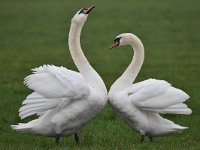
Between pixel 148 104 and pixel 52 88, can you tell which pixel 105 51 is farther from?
pixel 52 88

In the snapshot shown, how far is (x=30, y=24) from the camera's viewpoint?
31.7 m

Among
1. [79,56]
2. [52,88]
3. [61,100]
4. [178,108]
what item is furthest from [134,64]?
[52,88]

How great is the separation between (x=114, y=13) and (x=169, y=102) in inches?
1113

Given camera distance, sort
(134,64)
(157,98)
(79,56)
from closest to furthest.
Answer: (157,98) → (79,56) → (134,64)

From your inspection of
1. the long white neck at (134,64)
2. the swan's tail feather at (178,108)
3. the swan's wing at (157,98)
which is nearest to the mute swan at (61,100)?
Answer: the swan's wing at (157,98)

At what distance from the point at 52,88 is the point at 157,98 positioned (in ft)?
4.71

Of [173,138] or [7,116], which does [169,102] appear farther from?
[7,116]

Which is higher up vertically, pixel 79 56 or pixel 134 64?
pixel 79 56

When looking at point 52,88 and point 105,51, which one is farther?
point 105,51

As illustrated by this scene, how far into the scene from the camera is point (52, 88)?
8.68m

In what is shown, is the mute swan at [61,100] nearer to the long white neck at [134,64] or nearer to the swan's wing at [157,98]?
the swan's wing at [157,98]

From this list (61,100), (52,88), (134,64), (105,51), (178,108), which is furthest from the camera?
(105,51)

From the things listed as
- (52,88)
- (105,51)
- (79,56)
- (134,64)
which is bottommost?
(52,88)

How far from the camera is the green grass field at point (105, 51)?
31.8 ft
